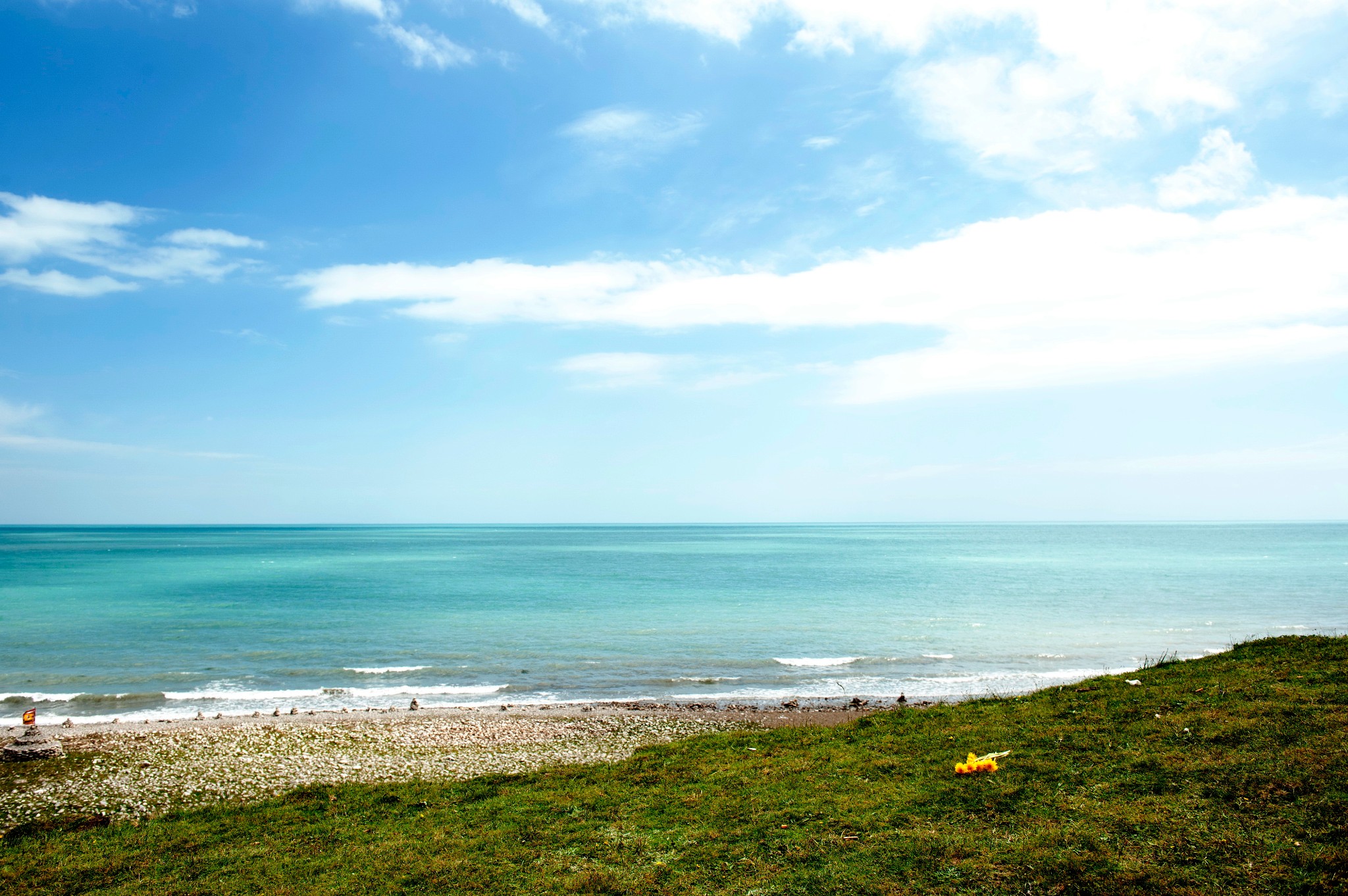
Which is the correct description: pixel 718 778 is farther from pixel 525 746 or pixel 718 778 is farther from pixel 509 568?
pixel 509 568

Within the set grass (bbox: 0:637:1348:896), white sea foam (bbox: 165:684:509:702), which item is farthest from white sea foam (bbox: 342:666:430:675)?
grass (bbox: 0:637:1348:896)

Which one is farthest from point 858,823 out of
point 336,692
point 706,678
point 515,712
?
point 336,692

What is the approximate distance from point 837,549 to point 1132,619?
104 m

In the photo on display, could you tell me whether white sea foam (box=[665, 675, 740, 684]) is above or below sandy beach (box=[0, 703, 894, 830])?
below

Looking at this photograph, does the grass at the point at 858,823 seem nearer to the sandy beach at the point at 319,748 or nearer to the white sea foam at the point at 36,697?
the sandy beach at the point at 319,748

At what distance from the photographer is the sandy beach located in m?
15.2

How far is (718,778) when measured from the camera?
13234 mm

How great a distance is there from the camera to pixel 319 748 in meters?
18.9

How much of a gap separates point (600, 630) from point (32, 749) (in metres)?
25.6

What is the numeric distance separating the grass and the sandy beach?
171 cm

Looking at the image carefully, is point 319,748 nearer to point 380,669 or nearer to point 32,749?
point 32,749

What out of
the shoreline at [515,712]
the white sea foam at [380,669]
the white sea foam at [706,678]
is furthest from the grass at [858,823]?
the white sea foam at [380,669]

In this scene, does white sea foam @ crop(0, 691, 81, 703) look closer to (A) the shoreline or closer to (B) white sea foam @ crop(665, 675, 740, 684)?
(A) the shoreline

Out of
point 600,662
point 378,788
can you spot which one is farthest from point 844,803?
point 600,662
